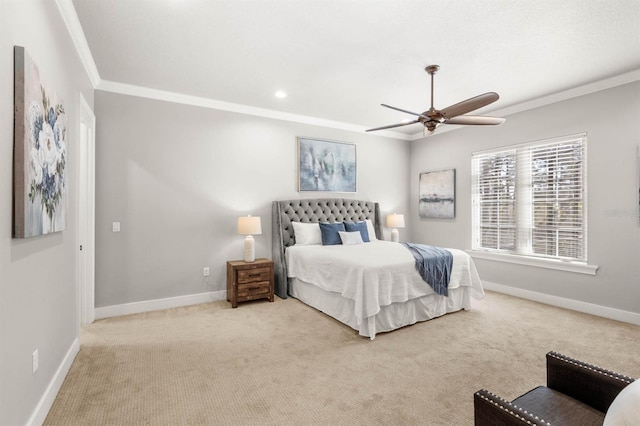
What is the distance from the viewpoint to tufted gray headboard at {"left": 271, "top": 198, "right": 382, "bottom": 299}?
473cm

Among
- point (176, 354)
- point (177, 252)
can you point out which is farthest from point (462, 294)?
point (177, 252)

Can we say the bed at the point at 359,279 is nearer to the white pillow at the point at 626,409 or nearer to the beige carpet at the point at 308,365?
the beige carpet at the point at 308,365

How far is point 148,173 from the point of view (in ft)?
13.4

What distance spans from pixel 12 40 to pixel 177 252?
10.0 ft

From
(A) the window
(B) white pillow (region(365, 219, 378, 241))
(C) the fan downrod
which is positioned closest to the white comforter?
(B) white pillow (region(365, 219, 378, 241))

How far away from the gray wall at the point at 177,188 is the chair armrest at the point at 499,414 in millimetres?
3822

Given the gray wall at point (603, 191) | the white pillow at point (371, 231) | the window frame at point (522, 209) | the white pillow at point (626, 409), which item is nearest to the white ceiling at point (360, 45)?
the gray wall at point (603, 191)

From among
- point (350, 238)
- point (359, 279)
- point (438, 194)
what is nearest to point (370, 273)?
point (359, 279)

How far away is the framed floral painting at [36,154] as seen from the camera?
158cm

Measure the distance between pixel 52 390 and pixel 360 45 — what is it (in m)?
3.60

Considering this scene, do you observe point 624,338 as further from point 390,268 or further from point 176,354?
point 176,354

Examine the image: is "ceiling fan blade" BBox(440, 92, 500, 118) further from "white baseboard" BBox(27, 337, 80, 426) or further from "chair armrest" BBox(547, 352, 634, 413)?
"white baseboard" BBox(27, 337, 80, 426)

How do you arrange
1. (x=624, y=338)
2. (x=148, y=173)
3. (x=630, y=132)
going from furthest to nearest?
(x=148, y=173) → (x=630, y=132) → (x=624, y=338)

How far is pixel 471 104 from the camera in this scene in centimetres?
285
